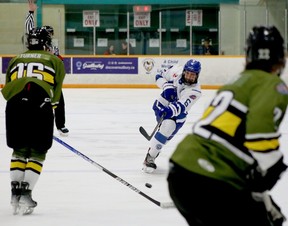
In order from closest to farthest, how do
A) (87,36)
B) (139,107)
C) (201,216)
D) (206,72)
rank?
1. (201,216)
2. (139,107)
3. (206,72)
4. (87,36)

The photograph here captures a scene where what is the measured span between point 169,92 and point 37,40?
191 centimetres

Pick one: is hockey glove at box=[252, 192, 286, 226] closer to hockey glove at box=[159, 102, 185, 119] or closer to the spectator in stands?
A: hockey glove at box=[159, 102, 185, 119]

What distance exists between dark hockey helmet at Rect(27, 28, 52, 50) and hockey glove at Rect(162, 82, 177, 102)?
1819 millimetres

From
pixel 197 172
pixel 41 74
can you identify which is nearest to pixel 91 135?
pixel 41 74

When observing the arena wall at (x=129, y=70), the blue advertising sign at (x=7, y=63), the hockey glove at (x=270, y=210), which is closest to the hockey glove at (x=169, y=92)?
the hockey glove at (x=270, y=210)

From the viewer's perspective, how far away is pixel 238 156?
2.07 metres

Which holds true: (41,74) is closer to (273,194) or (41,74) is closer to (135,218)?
(135,218)

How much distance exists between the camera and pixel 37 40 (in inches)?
165

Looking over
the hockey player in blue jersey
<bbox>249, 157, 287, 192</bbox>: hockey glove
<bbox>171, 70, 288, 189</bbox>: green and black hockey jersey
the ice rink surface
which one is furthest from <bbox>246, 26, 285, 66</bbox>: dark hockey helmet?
the hockey player in blue jersey

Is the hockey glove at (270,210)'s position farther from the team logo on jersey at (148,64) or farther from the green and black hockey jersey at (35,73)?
the team logo on jersey at (148,64)

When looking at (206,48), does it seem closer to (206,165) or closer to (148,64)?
(148,64)

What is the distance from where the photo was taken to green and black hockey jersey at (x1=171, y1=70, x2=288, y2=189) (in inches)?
79.0

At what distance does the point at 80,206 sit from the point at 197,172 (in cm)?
237

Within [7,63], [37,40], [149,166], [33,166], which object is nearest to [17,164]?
[33,166]
